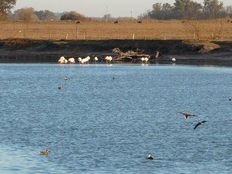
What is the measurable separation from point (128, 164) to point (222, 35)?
2661 inches

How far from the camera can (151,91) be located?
51.2 metres

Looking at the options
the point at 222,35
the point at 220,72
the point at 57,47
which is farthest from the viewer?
the point at 222,35

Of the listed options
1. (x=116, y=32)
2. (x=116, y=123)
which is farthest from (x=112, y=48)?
(x=116, y=123)

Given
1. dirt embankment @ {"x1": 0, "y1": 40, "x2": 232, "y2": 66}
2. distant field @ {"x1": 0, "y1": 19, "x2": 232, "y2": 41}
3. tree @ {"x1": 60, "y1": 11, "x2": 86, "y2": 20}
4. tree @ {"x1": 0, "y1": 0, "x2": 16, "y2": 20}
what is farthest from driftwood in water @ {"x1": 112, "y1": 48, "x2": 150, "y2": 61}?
tree @ {"x1": 60, "y1": 11, "x2": 86, "y2": 20}

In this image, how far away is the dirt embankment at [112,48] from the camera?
256 ft

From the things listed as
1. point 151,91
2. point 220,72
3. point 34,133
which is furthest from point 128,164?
point 220,72

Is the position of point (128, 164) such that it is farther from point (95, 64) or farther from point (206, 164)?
point (95, 64)

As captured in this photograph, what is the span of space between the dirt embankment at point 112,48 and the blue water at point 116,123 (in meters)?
14.6

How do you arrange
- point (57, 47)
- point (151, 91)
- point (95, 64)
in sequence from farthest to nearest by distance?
point (57, 47) → point (95, 64) → point (151, 91)

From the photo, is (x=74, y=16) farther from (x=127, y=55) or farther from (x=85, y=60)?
(x=85, y=60)

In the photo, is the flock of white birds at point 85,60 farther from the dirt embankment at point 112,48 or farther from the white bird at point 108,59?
the dirt embankment at point 112,48

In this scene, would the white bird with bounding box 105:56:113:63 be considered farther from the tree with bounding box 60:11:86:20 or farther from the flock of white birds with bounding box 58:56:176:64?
the tree with bounding box 60:11:86:20

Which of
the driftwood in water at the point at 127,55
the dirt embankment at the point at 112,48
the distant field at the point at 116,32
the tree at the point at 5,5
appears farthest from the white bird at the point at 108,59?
the tree at the point at 5,5

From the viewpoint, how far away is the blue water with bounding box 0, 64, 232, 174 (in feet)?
85.5
